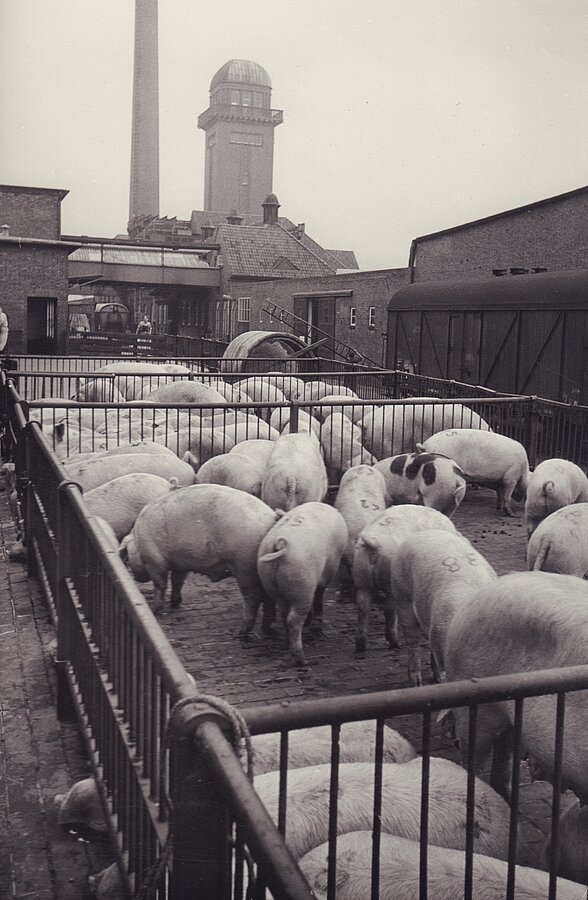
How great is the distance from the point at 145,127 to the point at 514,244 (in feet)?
222

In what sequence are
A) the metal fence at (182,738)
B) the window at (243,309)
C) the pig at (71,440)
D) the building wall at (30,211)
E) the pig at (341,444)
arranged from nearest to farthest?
the metal fence at (182,738) → the pig at (71,440) → the pig at (341,444) → the building wall at (30,211) → the window at (243,309)

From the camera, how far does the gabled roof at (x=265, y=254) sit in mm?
46031

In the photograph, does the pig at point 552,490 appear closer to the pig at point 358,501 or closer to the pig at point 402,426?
the pig at point 358,501

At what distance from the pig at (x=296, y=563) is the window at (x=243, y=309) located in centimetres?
3673

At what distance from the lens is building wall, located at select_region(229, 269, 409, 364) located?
1261 inches

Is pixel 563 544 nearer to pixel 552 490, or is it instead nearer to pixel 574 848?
pixel 552 490

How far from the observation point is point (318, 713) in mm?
2240

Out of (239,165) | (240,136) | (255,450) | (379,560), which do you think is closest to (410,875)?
(379,560)

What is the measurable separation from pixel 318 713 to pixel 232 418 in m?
9.46

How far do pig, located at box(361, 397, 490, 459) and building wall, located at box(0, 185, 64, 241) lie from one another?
2681 centimetres

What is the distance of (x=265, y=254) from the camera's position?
47.4 m

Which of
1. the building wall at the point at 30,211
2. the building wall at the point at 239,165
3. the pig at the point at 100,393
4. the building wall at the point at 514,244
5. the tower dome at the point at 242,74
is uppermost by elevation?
the tower dome at the point at 242,74

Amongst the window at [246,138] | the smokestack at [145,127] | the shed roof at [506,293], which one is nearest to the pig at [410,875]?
the shed roof at [506,293]

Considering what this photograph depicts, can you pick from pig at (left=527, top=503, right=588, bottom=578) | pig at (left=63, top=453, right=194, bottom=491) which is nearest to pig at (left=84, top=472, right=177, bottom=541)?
pig at (left=63, top=453, right=194, bottom=491)
